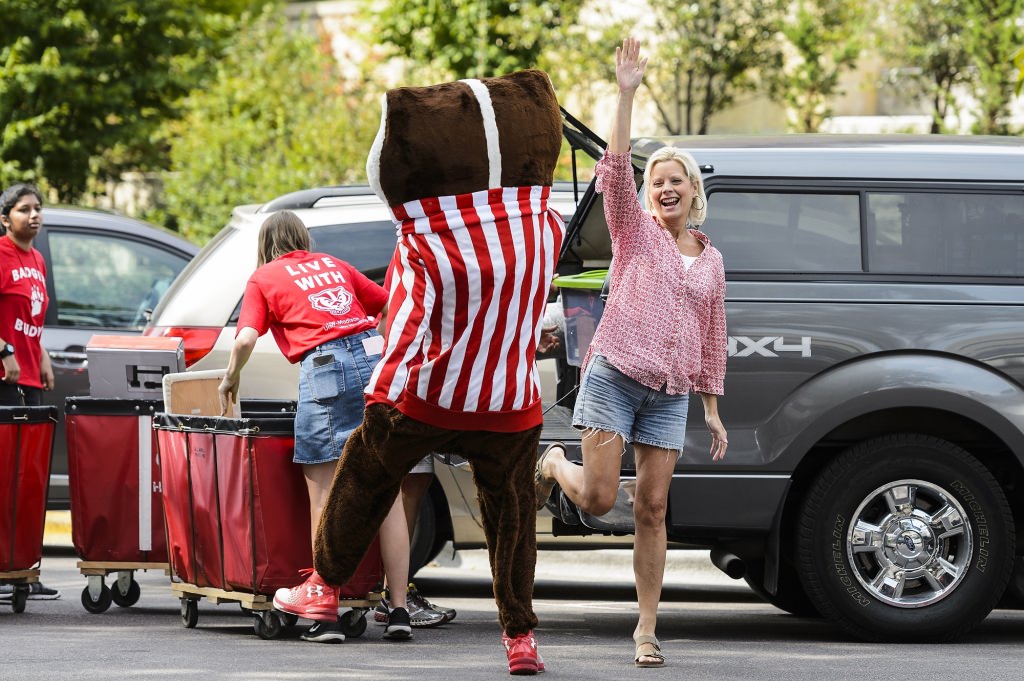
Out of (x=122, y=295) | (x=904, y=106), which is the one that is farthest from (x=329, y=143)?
(x=904, y=106)

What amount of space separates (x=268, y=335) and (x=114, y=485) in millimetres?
1079

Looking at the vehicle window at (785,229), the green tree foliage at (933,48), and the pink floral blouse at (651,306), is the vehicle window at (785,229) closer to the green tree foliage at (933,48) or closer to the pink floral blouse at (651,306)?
the pink floral blouse at (651,306)

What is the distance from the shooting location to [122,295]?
994 cm

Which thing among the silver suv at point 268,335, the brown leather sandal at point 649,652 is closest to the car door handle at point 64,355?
the silver suv at point 268,335

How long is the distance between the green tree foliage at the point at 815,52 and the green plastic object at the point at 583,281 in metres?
12.5

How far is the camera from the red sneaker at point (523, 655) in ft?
18.8

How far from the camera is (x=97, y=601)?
733cm

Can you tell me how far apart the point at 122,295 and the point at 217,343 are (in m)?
2.32

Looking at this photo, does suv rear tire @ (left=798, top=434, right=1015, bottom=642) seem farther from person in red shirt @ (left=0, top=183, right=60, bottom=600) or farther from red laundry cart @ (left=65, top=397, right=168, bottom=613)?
person in red shirt @ (left=0, top=183, right=60, bottom=600)

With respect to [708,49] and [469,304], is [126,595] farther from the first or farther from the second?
[708,49]

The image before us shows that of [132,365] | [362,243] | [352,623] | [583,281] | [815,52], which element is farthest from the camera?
[815,52]

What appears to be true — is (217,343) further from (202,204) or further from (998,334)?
(202,204)

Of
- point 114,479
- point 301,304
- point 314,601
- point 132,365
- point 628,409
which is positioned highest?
point 301,304

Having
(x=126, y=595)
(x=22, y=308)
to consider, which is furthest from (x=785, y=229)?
(x=22, y=308)
